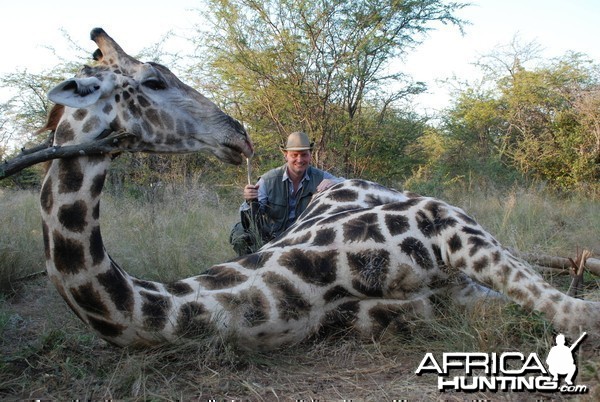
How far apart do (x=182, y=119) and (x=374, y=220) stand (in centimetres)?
131

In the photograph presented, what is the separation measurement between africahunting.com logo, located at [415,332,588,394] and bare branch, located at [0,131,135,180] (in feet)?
6.09

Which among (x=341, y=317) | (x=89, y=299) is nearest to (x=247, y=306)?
(x=341, y=317)

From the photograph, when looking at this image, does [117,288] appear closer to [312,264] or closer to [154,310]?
[154,310]

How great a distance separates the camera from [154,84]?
298 centimetres

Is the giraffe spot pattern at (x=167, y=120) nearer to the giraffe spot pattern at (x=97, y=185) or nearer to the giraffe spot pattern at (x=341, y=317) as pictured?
the giraffe spot pattern at (x=97, y=185)

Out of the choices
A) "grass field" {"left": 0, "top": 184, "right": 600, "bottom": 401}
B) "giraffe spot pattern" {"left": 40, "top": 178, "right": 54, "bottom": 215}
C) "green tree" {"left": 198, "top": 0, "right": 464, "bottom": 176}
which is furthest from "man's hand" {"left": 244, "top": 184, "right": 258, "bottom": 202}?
"green tree" {"left": 198, "top": 0, "right": 464, "bottom": 176}

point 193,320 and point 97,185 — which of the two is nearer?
point 97,185

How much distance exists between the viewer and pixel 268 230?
5.33 meters

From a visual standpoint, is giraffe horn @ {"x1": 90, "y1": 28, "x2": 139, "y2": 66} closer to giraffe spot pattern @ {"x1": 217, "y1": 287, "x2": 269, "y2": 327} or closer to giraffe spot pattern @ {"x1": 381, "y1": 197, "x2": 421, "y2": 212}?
giraffe spot pattern @ {"x1": 217, "y1": 287, "x2": 269, "y2": 327}

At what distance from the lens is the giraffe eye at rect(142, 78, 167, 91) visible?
116 inches

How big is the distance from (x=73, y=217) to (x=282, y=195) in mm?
3170

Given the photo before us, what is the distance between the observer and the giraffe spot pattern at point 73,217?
100 inches

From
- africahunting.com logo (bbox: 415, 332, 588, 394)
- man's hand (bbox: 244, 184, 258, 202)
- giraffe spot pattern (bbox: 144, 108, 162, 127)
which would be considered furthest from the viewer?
man's hand (bbox: 244, 184, 258, 202)

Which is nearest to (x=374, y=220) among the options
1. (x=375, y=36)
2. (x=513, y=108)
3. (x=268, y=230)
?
(x=268, y=230)
